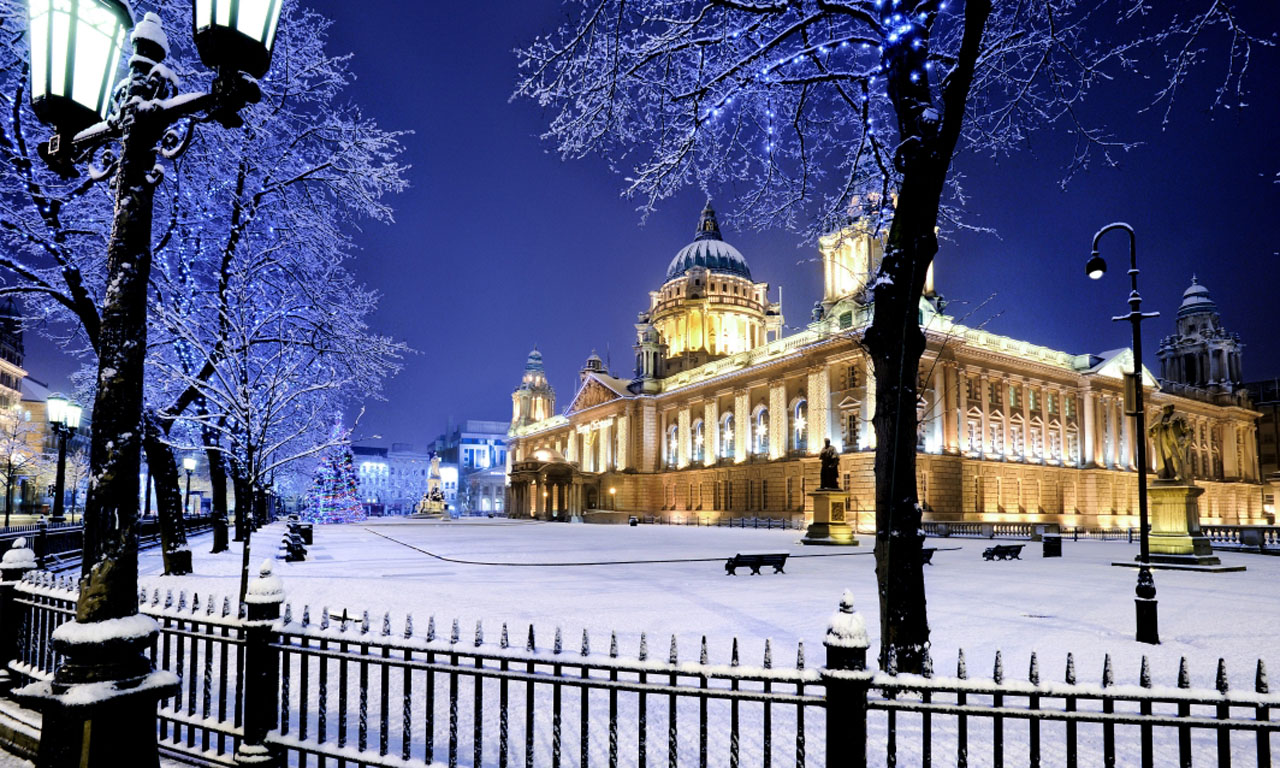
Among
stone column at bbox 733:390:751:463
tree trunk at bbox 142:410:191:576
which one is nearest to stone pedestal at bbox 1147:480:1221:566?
tree trunk at bbox 142:410:191:576

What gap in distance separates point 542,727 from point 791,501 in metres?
52.4

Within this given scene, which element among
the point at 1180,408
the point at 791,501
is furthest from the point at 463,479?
the point at 1180,408

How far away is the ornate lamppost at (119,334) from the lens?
13.2 feet

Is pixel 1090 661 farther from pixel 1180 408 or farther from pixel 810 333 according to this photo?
pixel 1180 408

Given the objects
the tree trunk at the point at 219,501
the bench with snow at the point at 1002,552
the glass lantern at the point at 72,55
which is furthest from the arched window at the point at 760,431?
the glass lantern at the point at 72,55

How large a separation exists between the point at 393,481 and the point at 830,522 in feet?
462

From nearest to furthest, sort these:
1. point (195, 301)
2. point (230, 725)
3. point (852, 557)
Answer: point (230, 725) → point (195, 301) → point (852, 557)

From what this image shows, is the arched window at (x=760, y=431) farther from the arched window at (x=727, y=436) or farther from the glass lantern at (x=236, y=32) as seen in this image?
the glass lantern at (x=236, y=32)

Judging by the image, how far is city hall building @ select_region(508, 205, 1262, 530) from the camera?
2012 inches

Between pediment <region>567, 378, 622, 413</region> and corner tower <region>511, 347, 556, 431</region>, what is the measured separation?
23.8 metres

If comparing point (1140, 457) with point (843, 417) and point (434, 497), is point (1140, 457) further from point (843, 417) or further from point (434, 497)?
point (434, 497)

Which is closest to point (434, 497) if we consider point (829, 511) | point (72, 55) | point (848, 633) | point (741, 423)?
point (741, 423)

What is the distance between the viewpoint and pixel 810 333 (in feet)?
189

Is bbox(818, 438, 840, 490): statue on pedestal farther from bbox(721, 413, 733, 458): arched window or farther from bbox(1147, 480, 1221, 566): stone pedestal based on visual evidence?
bbox(721, 413, 733, 458): arched window
